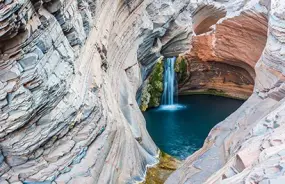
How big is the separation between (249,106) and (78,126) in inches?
247

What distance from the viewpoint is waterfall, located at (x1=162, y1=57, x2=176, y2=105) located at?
23748 millimetres

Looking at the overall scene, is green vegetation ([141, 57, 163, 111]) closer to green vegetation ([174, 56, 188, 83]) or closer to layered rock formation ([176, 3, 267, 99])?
green vegetation ([174, 56, 188, 83])

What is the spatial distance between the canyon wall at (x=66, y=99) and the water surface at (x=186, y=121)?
9.41 ft

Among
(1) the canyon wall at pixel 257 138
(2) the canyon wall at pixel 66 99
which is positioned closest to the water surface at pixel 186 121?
(2) the canyon wall at pixel 66 99

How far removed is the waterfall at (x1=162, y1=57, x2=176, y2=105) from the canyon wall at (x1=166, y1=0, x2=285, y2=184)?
796 cm

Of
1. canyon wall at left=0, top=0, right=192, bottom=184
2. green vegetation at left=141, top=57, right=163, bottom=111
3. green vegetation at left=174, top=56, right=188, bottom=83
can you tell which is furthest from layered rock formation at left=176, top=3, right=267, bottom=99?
canyon wall at left=0, top=0, right=192, bottom=184

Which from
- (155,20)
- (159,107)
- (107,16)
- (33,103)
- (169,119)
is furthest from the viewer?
(159,107)

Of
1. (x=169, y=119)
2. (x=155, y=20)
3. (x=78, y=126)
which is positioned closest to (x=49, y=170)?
(x=78, y=126)

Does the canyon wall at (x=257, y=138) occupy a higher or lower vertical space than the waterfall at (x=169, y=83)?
lower

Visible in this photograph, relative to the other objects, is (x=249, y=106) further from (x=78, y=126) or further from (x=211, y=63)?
(x=211, y=63)

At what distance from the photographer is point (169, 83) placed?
23859 millimetres

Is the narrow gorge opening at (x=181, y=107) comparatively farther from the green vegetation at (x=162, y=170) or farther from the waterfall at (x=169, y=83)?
the green vegetation at (x=162, y=170)

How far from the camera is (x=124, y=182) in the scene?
1118cm

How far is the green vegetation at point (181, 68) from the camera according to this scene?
80.2 ft
